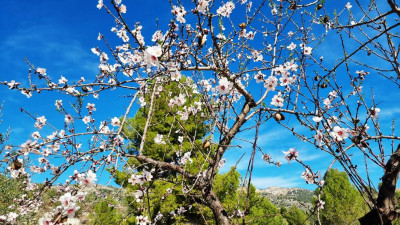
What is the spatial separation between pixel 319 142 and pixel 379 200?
0.99 meters

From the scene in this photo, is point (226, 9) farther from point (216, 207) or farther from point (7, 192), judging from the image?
point (7, 192)

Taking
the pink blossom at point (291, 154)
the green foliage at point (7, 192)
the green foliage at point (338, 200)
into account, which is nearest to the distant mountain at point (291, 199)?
the pink blossom at point (291, 154)

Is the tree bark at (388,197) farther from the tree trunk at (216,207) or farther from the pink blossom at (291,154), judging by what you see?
the tree trunk at (216,207)

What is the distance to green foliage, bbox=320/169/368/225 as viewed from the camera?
773 inches

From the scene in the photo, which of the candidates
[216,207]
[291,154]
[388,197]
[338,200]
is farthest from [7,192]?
[338,200]

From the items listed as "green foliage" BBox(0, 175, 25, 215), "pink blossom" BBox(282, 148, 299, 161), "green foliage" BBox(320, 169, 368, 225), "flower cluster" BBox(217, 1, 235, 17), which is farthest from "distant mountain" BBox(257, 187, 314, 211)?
"green foliage" BBox(0, 175, 25, 215)

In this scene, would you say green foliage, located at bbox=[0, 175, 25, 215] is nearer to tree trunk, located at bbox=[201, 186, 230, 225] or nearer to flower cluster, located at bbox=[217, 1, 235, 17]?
tree trunk, located at bbox=[201, 186, 230, 225]

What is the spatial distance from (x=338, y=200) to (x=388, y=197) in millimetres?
21137

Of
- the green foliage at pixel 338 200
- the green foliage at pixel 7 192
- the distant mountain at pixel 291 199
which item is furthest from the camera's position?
the green foliage at pixel 338 200

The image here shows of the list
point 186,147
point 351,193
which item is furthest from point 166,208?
point 351,193

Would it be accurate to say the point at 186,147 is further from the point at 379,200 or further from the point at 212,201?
the point at 379,200

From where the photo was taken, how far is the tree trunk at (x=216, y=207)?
3.21 meters

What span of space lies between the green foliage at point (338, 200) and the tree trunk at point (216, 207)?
1955cm

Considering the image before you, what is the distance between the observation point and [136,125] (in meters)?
15.0
